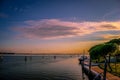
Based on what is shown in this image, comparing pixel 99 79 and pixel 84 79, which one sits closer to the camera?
pixel 99 79

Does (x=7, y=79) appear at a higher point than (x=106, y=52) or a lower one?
lower

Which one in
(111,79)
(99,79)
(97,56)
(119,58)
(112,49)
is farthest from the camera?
(119,58)

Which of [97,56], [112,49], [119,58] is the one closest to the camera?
[112,49]

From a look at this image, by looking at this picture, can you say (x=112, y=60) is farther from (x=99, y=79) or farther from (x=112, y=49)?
(x=99, y=79)

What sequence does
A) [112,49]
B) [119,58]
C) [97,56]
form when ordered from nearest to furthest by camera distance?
[112,49], [97,56], [119,58]

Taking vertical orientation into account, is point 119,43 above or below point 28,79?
above

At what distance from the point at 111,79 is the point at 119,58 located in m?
29.6

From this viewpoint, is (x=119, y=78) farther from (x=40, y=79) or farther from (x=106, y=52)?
(x=40, y=79)

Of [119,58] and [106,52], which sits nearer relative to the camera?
[106,52]

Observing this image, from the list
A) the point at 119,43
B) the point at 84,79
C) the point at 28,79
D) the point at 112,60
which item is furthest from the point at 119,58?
the point at 28,79

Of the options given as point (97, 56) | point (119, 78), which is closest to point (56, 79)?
point (97, 56)

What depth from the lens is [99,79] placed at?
23.2 meters

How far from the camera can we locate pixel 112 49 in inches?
1192

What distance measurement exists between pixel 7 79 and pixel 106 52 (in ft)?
52.8
